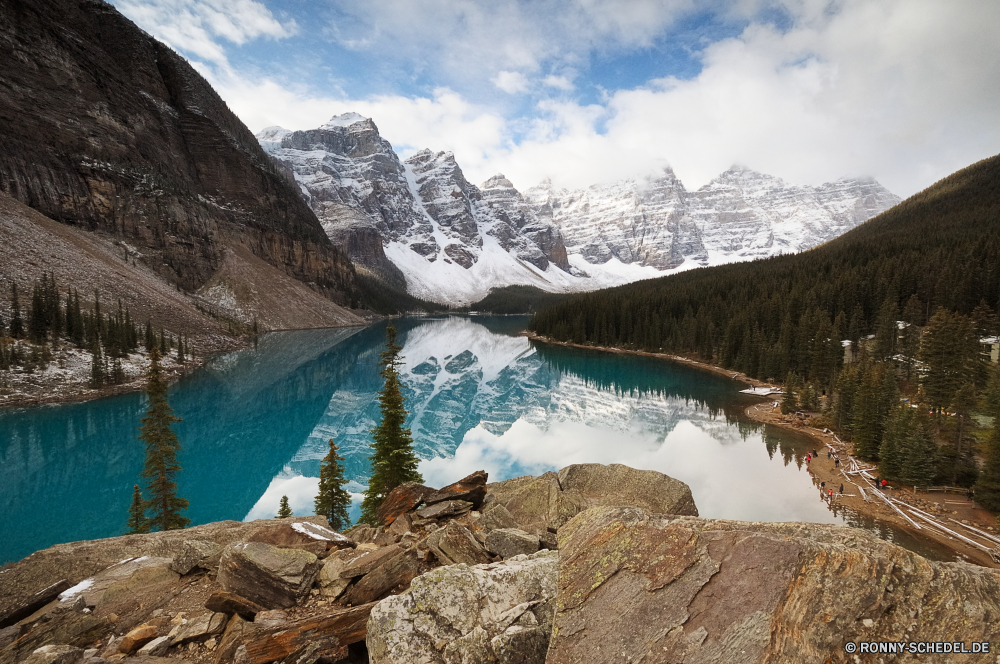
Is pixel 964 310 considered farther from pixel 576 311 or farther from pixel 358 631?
pixel 358 631

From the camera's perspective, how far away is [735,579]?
165 inches

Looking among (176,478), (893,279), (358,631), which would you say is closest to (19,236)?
(176,478)

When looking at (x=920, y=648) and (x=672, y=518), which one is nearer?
(x=920, y=648)

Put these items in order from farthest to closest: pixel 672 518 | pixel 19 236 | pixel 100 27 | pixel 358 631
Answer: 1. pixel 100 27
2. pixel 19 236
3. pixel 358 631
4. pixel 672 518

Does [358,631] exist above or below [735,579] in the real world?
below

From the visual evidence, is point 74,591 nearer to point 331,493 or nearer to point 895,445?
point 331,493

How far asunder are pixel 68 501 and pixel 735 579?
33.4 meters

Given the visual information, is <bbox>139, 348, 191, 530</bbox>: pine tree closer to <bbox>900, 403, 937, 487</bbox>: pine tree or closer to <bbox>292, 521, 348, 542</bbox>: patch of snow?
<bbox>292, 521, 348, 542</bbox>: patch of snow

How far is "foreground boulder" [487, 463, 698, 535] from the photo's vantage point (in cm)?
1073

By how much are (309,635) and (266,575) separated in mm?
1822

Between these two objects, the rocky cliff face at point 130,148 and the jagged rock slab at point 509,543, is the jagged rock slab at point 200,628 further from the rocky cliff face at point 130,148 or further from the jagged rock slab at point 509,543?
the rocky cliff face at point 130,148

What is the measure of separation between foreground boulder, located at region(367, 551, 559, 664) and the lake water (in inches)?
844

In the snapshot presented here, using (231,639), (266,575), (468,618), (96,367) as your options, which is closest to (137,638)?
(231,639)

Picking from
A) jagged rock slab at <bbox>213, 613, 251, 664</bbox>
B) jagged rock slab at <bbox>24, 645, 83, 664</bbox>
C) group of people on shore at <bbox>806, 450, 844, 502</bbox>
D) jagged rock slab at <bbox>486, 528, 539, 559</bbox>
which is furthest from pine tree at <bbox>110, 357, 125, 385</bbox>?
group of people on shore at <bbox>806, 450, 844, 502</bbox>
